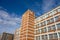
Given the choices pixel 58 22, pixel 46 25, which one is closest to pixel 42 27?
pixel 46 25

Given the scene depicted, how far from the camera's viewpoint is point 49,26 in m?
31.8

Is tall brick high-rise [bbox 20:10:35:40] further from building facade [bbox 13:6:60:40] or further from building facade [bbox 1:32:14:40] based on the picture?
Result: building facade [bbox 1:32:14:40]

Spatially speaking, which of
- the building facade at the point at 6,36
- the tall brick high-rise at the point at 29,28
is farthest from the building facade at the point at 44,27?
the building facade at the point at 6,36

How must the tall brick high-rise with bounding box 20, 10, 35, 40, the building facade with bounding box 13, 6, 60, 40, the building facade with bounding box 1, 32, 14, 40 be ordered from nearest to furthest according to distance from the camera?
the building facade with bounding box 13, 6, 60, 40
the tall brick high-rise with bounding box 20, 10, 35, 40
the building facade with bounding box 1, 32, 14, 40

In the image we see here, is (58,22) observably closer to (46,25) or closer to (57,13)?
(57,13)

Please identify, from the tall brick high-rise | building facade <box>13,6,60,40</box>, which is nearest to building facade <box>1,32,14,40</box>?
the tall brick high-rise

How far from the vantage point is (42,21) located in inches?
1437

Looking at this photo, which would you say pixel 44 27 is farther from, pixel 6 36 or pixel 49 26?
pixel 6 36

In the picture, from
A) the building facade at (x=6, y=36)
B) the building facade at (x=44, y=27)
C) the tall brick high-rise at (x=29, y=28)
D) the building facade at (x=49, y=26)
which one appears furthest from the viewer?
the building facade at (x=6, y=36)

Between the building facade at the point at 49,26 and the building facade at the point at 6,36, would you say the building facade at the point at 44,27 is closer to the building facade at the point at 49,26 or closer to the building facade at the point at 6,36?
the building facade at the point at 49,26

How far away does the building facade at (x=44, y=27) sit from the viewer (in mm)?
28855

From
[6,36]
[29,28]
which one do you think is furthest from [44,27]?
[6,36]

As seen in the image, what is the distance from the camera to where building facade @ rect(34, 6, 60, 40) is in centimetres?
2831

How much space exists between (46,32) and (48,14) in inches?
351
